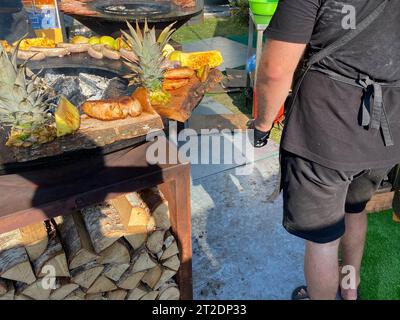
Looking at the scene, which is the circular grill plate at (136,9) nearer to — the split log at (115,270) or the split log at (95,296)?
the split log at (115,270)

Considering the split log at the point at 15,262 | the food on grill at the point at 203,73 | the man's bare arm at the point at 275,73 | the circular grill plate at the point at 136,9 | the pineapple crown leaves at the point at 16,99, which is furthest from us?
the circular grill plate at the point at 136,9

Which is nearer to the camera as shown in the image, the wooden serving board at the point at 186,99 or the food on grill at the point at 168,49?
the wooden serving board at the point at 186,99

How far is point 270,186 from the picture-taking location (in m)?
4.07

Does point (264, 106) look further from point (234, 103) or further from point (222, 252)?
point (234, 103)

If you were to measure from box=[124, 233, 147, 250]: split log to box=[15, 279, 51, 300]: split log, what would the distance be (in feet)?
1.87

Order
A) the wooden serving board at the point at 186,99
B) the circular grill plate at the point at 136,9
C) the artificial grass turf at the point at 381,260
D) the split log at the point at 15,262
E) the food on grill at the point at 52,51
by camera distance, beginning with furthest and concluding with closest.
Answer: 1. the circular grill plate at the point at 136,9
2. the food on grill at the point at 52,51
3. the artificial grass turf at the point at 381,260
4. the wooden serving board at the point at 186,99
5. the split log at the point at 15,262

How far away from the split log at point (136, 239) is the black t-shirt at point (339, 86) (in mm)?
1089

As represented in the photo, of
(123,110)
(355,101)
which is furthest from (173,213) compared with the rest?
(355,101)

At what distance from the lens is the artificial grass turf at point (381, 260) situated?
2.92m

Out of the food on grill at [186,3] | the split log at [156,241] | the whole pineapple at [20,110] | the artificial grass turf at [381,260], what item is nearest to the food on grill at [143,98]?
the whole pineapple at [20,110]

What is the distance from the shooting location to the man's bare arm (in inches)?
70.9

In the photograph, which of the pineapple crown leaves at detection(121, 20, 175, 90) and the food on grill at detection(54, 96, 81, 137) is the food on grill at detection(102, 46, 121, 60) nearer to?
the pineapple crown leaves at detection(121, 20, 175, 90)

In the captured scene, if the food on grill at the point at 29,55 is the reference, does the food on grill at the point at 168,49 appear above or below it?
below

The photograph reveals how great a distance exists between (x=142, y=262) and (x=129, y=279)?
0.15m
